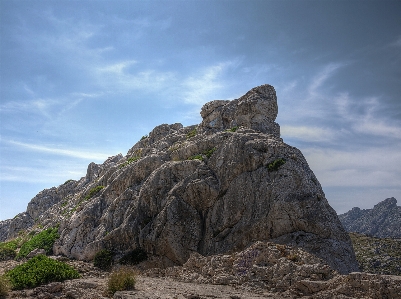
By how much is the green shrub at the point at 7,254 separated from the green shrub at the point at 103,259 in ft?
Answer: 38.4

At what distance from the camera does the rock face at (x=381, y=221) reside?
86.1 meters

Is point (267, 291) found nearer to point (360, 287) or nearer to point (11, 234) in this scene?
point (360, 287)

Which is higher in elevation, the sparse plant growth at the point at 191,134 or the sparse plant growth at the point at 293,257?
the sparse plant growth at the point at 191,134

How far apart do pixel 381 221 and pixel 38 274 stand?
96.0 metres

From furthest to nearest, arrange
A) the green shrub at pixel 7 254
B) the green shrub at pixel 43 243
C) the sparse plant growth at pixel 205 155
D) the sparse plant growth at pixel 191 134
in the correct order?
the sparse plant growth at pixel 191 134, the green shrub at pixel 7 254, the green shrub at pixel 43 243, the sparse plant growth at pixel 205 155

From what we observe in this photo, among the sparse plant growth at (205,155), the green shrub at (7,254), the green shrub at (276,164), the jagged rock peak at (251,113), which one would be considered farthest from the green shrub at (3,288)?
the jagged rock peak at (251,113)

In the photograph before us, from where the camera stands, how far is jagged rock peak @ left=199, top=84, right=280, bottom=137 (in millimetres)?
29109

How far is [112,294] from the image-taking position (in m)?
15.6

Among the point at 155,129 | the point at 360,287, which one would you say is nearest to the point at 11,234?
the point at 155,129

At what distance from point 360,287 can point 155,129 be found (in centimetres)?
3332

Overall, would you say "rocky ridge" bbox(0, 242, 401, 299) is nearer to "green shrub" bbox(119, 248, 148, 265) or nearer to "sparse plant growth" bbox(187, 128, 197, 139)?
"green shrub" bbox(119, 248, 148, 265)

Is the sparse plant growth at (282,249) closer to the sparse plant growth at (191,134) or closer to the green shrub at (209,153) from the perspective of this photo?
the green shrub at (209,153)

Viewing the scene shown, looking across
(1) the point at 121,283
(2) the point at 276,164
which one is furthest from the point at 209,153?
(1) the point at 121,283

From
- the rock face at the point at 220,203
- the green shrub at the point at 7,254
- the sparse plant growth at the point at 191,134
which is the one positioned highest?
the sparse plant growth at the point at 191,134
